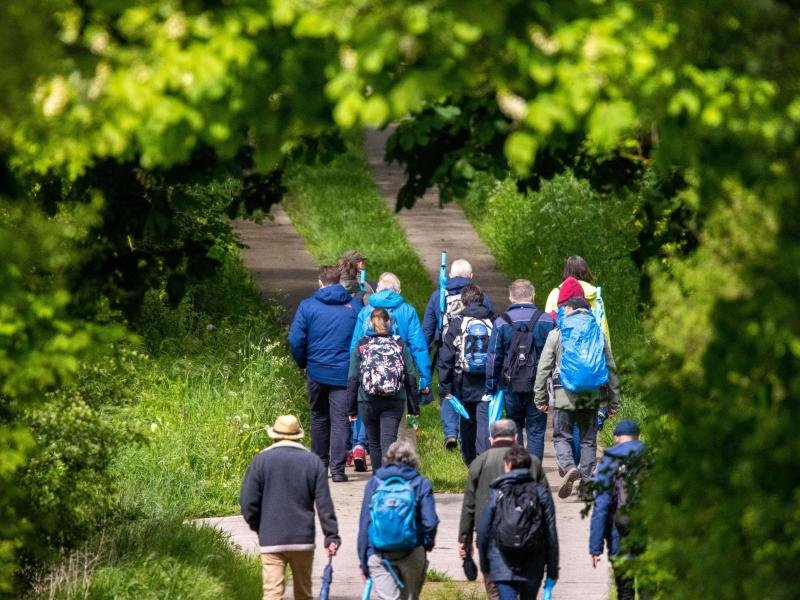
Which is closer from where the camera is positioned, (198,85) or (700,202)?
(198,85)

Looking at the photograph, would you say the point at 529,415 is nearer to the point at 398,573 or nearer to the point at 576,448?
the point at 576,448

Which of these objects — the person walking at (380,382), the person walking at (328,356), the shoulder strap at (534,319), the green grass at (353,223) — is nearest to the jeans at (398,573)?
the person walking at (380,382)

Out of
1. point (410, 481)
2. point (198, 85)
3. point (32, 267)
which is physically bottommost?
point (410, 481)

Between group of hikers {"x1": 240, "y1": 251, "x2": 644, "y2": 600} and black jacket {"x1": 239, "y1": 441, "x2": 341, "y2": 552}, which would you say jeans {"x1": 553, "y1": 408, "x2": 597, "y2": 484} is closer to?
group of hikers {"x1": 240, "y1": 251, "x2": 644, "y2": 600}

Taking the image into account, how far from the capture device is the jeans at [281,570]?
938 cm

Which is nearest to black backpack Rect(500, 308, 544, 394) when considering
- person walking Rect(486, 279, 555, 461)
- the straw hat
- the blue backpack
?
person walking Rect(486, 279, 555, 461)

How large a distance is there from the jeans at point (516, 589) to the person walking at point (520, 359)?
3605mm

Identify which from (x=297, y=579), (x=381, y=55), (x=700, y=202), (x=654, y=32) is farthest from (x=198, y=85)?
(x=297, y=579)

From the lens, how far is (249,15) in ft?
15.4

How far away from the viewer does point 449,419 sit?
13.5 metres

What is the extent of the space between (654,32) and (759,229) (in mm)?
709

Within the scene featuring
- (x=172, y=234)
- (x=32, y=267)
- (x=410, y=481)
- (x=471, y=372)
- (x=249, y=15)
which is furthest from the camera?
(x=471, y=372)

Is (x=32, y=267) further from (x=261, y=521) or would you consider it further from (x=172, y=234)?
(x=261, y=521)

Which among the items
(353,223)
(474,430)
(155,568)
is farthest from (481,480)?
(353,223)
